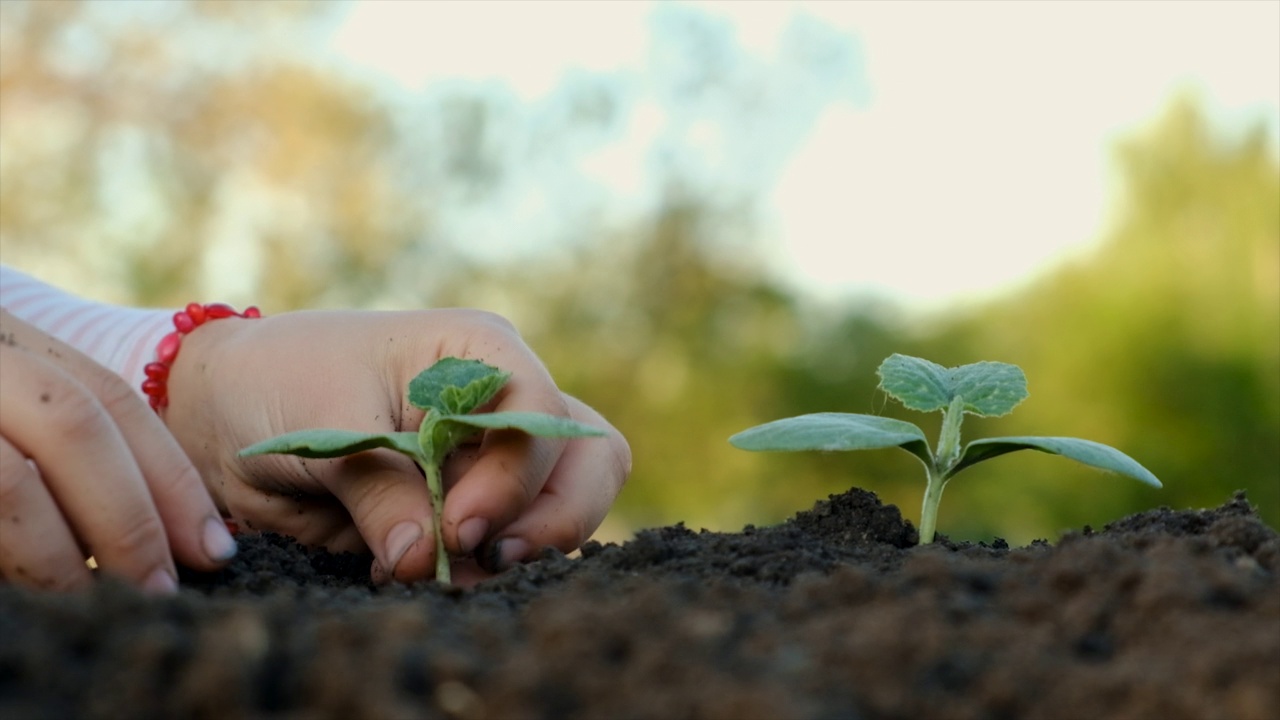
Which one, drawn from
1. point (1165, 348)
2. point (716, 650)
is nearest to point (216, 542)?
point (716, 650)

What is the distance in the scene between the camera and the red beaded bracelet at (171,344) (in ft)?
6.81

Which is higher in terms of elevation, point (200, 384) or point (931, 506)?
point (931, 506)

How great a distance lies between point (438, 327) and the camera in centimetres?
161

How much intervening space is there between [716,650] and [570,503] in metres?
0.82

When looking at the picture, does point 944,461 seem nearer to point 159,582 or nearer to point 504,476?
point 504,476

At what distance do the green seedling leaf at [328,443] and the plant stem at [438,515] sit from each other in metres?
0.04

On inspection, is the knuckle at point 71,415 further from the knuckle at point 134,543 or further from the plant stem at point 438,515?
the plant stem at point 438,515

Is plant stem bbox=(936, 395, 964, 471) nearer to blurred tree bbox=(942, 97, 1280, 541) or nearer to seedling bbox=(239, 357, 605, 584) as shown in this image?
seedling bbox=(239, 357, 605, 584)

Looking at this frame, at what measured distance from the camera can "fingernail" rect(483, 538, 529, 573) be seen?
1454mm

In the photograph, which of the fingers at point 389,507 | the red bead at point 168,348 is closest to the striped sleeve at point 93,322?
the red bead at point 168,348

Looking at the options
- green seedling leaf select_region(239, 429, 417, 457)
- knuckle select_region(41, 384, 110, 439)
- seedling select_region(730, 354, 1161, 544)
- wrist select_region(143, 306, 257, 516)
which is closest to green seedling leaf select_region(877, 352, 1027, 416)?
seedling select_region(730, 354, 1161, 544)

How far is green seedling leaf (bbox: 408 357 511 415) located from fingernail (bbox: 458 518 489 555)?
142 millimetres

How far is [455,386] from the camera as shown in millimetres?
1363

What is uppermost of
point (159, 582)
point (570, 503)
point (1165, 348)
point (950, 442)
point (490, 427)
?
point (1165, 348)
